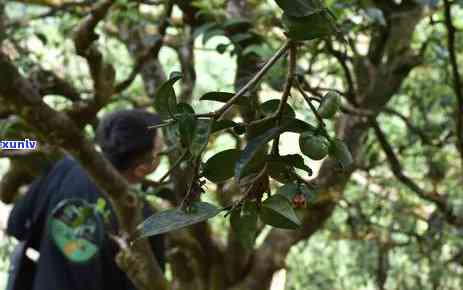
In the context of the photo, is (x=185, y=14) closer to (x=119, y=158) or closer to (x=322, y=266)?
(x=119, y=158)

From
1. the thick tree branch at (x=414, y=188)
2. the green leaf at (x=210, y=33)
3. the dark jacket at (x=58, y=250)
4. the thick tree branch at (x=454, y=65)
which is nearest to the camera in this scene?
the thick tree branch at (x=454, y=65)

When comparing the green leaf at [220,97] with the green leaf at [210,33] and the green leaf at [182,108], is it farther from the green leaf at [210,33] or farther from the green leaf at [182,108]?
the green leaf at [210,33]

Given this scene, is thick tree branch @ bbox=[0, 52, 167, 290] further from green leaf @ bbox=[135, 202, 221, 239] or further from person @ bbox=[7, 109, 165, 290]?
green leaf @ bbox=[135, 202, 221, 239]

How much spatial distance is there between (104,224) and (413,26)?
88 cm

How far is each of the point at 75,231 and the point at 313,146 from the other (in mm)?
937

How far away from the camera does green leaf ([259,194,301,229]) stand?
439mm

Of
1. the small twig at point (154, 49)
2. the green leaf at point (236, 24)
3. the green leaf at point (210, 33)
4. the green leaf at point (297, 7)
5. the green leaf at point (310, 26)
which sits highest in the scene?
the small twig at point (154, 49)

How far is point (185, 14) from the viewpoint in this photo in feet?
5.39

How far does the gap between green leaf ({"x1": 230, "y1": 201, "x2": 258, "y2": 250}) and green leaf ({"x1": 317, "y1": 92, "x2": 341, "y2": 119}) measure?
7 centimetres

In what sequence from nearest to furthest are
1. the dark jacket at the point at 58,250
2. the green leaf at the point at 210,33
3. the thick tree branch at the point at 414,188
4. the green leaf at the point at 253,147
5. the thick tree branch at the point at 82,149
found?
the green leaf at the point at 253,147 < the thick tree branch at the point at 82,149 < the green leaf at the point at 210,33 < the dark jacket at the point at 58,250 < the thick tree branch at the point at 414,188

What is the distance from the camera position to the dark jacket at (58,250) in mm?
1391

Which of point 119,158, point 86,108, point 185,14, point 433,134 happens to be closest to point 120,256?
point 119,158

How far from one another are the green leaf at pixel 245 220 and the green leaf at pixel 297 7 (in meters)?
0.12

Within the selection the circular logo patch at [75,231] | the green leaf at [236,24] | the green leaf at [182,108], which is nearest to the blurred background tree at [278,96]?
the green leaf at [236,24]
